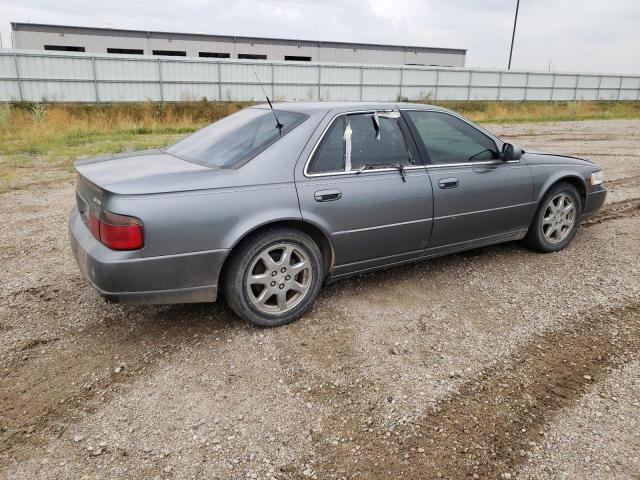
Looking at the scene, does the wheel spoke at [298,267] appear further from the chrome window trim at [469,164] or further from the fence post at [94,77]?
the fence post at [94,77]

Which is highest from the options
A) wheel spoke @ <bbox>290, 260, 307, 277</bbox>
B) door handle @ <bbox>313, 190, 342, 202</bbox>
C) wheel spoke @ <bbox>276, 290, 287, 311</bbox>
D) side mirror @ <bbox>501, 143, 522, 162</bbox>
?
side mirror @ <bbox>501, 143, 522, 162</bbox>

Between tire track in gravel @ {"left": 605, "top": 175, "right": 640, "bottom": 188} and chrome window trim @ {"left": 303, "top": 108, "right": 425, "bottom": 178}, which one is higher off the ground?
chrome window trim @ {"left": 303, "top": 108, "right": 425, "bottom": 178}

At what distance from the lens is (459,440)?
2555mm

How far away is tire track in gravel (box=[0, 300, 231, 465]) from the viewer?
2678 mm

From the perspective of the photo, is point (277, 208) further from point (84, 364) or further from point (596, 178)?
point (596, 178)

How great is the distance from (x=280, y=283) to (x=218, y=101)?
70.3 ft

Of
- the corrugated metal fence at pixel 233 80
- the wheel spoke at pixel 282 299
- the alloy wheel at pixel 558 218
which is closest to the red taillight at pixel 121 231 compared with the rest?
the wheel spoke at pixel 282 299

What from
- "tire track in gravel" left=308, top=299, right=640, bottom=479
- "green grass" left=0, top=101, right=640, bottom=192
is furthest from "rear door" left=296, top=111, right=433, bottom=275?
"green grass" left=0, top=101, right=640, bottom=192

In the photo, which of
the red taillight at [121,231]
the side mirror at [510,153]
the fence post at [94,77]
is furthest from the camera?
the fence post at [94,77]

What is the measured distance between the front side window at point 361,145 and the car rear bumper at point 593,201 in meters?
2.44

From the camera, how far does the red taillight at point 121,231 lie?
118 inches

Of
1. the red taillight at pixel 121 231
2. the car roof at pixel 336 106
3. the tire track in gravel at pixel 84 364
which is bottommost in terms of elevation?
the tire track in gravel at pixel 84 364

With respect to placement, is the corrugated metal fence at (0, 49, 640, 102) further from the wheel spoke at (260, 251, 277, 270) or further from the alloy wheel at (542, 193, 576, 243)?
the wheel spoke at (260, 251, 277, 270)

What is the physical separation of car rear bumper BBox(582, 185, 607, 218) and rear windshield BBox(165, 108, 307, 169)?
333cm
